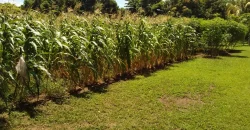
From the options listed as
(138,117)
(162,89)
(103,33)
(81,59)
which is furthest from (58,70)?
(162,89)

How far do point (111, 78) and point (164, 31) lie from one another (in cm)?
353

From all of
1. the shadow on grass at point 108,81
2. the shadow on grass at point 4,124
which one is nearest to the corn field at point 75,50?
the shadow on grass at point 108,81

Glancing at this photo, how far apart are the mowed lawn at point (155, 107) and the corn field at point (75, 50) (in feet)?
1.61

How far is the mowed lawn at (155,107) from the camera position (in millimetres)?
4375

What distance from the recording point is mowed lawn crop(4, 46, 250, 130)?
4.38 metres

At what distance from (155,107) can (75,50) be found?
1.90 metres

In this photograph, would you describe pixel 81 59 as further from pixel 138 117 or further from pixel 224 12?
pixel 224 12

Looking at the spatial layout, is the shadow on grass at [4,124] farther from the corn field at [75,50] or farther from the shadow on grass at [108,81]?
the shadow on grass at [108,81]

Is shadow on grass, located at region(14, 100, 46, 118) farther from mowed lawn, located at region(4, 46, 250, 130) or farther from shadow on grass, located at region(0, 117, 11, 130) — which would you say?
shadow on grass, located at region(0, 117, 11, 130)

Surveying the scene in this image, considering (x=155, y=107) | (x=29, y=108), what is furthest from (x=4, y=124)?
(x=155, y=107)

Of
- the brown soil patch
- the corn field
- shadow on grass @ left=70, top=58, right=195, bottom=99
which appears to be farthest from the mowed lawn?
the corn field

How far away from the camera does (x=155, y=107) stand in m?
5.31

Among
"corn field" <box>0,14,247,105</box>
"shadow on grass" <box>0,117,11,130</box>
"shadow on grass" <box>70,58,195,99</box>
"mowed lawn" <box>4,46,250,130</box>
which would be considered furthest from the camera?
"shadow on grass" <box>70,58,195,99</box>

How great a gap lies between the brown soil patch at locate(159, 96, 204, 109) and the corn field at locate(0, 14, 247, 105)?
154 centimetres
